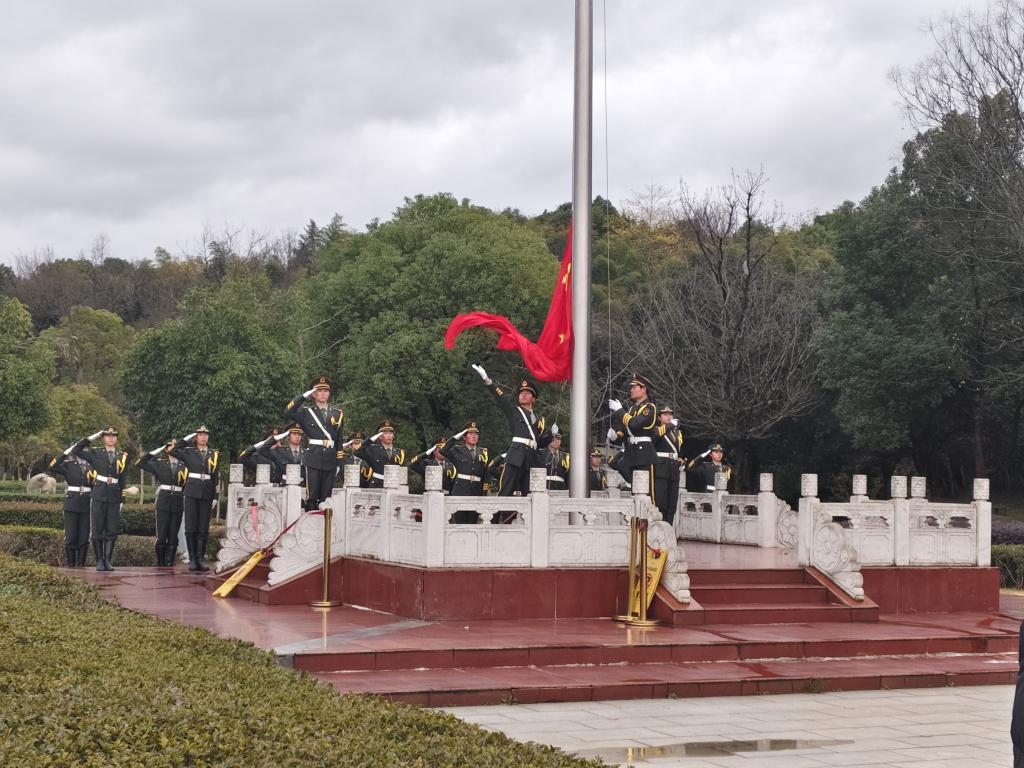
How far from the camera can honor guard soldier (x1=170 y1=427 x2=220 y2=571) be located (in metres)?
16.6

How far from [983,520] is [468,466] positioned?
5.90 m

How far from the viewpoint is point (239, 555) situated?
1445cm

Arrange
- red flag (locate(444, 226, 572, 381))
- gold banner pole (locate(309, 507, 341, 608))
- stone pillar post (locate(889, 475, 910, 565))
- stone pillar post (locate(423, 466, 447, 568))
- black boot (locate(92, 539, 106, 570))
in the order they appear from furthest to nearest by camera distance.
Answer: black boot (locate(92, 539, 106, 570)) → red flag (locate(444, 226, 572, 381)) → stone pillar post (locate(889, 475, 910, 565)) → gold banner pole (locate(309, 507, 341, 608)) → stone pillar post (locate(423, 466, 447, 568))

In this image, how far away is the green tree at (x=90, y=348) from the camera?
4262cm

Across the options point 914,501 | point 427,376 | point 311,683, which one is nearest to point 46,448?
point 427,376

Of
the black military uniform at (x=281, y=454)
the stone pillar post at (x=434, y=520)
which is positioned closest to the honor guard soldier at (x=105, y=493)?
the black military uniform at (x=281, y=454)

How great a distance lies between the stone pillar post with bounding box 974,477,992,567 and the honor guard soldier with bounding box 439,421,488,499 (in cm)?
568

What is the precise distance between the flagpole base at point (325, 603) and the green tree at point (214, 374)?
14371mm

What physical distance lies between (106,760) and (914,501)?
34.6 feet

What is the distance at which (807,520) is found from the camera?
12.7m

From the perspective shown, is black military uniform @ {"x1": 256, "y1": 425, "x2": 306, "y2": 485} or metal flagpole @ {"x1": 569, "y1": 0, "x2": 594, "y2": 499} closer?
metal flagpole @ {"x1": 569, "y1": 0, "x2": 594, "y2": 499}

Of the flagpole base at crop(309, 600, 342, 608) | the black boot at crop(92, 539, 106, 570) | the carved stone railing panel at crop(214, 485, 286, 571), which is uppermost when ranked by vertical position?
the carved stone railing panel at crop(214, 485, 286, 571)

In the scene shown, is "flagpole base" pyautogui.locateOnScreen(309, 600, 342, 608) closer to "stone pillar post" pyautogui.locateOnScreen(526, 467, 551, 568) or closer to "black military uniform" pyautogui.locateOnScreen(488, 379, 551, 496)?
"stone pillar post" pyautogui.locateOnScreen(526, 467, 551, 568)

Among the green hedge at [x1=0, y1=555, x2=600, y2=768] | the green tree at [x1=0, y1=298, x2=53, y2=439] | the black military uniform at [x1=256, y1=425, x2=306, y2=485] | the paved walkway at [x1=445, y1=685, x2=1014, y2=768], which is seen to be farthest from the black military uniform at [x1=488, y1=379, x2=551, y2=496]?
the green tree at [x1=0, y1=298, x2=53, y2=439]
